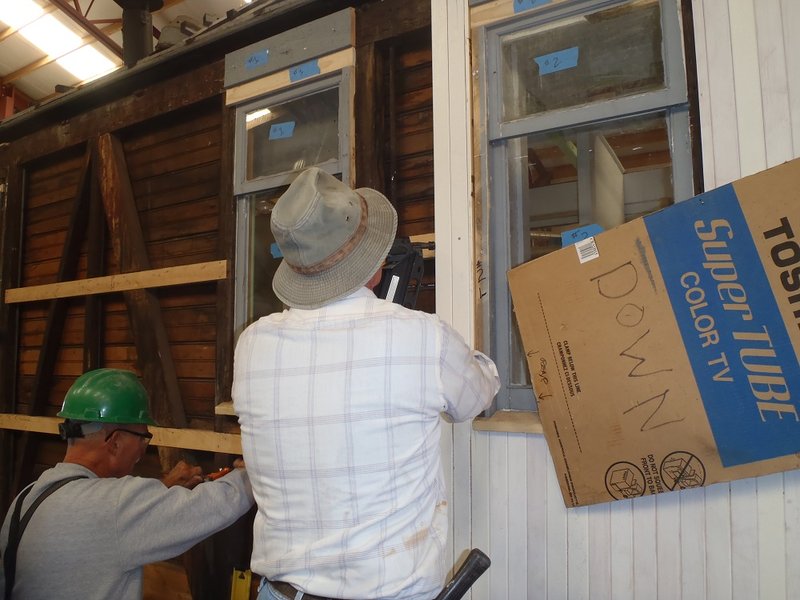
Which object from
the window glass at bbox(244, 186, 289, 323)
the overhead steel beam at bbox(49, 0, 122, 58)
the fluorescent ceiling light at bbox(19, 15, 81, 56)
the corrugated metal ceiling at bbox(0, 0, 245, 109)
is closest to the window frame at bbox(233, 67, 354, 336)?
the window glass at bbox(244, 186, 289, 323)

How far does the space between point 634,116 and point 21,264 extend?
3764 mm

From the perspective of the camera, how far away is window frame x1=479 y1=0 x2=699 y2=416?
150cm

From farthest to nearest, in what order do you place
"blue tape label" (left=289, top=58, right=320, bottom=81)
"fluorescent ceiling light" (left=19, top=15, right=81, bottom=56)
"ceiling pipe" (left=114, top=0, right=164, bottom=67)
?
"fluorescent ceiling light" (left=19, top=15, right=81, bottom=56) < "ceiling pipe" (left=114, top=0, right=164, bottom=67) < "blue tape label" (left=289, top=58, right=320, bottom=81)

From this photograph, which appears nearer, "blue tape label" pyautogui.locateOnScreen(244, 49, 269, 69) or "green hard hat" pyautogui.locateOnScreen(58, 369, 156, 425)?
"green hard hat" pyautogui.locateOnScreen(58, 369, 156, 425)

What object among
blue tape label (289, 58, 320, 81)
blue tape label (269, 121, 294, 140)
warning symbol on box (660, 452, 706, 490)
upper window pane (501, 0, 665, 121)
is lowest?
warning symbol on box (660, 452, 706, 490)

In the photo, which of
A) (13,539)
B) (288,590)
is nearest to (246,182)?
(13,539)

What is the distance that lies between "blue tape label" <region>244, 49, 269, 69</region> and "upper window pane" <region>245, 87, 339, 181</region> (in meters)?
0.18

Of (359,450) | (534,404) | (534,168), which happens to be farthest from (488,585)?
(534,168)

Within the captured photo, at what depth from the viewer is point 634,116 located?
150cm

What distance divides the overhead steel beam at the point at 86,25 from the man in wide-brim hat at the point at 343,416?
5499 mm

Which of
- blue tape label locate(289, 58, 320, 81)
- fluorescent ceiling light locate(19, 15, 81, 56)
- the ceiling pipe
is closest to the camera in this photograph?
blue tape label locate(289, 58, 320, 81)

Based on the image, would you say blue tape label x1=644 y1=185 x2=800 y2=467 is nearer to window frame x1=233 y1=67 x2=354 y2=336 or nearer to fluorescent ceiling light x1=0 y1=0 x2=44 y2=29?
window frame x1=233 y1=67 x2=354 y2=336

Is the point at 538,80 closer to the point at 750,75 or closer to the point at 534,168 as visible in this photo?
the point at 534,168

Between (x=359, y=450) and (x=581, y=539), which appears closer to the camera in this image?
(x=359, y=450)
